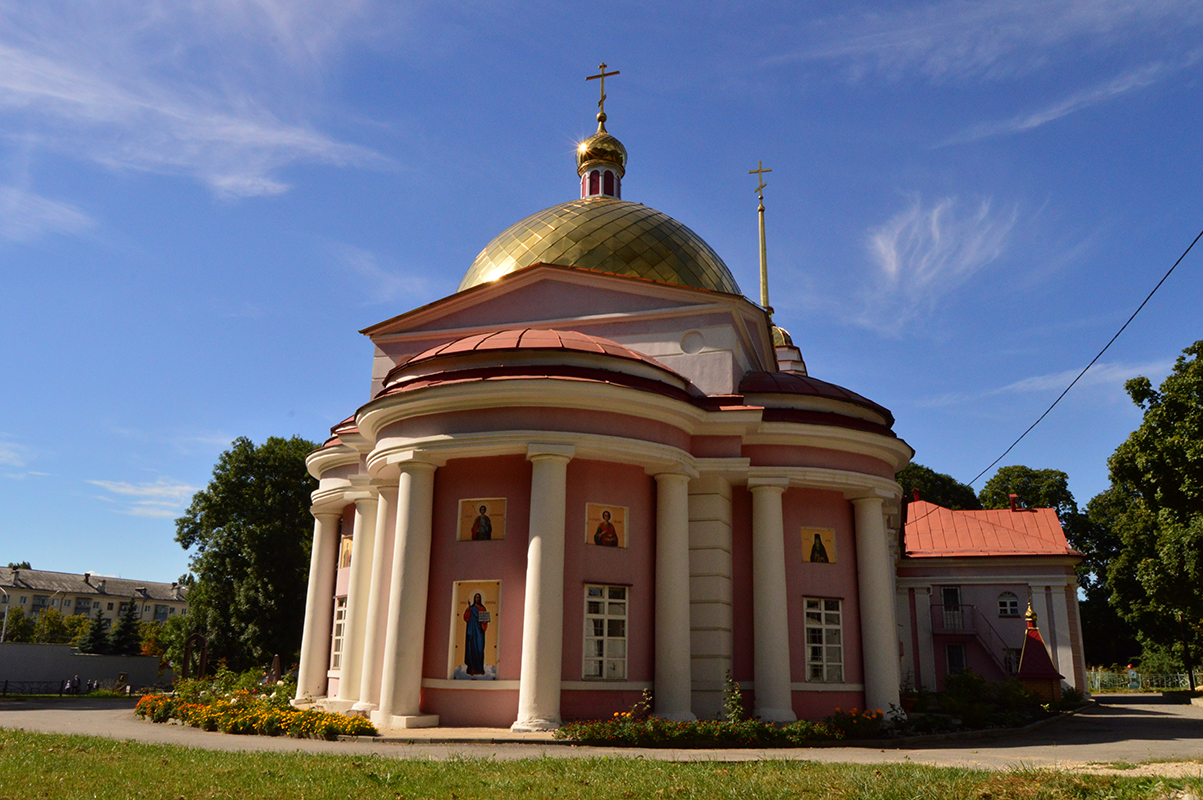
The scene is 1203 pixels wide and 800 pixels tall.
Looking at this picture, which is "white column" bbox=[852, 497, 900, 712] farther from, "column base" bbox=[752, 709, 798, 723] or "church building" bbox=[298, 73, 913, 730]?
"column base" bbox=[752, 709, 798, 723]

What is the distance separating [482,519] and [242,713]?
5.22 m

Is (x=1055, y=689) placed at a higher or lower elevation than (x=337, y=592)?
lower

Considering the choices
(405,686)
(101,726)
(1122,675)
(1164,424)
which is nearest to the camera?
(405,686)

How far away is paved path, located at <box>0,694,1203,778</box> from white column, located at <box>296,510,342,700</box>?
161 inches

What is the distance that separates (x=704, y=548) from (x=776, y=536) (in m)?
1.37

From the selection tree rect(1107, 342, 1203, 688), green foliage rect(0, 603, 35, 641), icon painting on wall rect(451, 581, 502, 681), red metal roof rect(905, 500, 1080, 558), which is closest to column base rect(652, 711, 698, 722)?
icon painting on wall rect(451, 581, 502, 681)

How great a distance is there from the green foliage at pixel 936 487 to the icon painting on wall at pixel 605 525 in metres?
40.7

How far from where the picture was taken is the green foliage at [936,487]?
52750mm

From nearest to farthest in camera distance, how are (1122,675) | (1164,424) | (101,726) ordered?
(101,726) → (1164,424) → (1122,675)

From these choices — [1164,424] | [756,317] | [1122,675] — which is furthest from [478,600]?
[1122,675]

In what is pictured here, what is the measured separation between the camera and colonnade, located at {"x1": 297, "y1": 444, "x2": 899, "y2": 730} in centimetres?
1364

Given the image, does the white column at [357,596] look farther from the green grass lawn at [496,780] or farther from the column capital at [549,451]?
the green grass lawn at [496,780]

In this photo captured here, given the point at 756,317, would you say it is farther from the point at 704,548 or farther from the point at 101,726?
the point at 101,726

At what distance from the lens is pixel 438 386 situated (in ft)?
48.2
